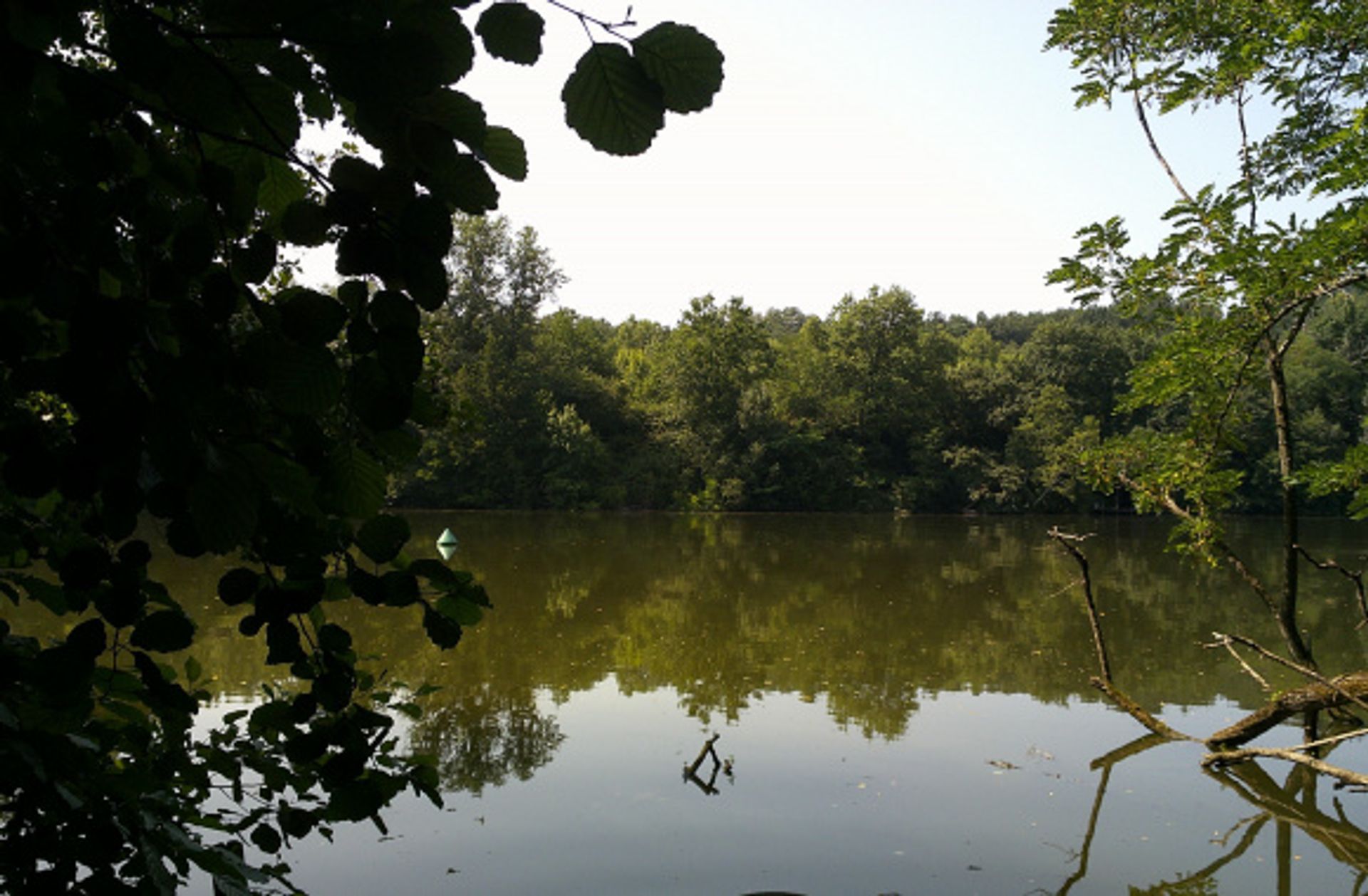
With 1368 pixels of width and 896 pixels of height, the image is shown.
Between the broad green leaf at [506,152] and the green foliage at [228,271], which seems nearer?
the green foliage at [228,271]

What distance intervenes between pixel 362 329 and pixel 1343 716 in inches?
351

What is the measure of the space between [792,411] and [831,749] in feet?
125

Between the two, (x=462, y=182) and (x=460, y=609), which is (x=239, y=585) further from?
(x=462, y=182)

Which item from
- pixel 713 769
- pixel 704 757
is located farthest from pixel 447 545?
pixel 713 769

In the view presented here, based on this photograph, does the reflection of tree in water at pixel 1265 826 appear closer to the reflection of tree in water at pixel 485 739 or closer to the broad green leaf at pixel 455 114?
the reflection of tree in water at pixel 485 739

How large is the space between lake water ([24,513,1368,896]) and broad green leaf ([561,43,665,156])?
588 centimetres

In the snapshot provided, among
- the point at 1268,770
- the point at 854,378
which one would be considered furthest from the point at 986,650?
the point at 854,378

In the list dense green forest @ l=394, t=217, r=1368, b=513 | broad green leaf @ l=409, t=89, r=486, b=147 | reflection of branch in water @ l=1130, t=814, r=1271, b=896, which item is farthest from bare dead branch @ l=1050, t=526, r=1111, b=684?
dense green forest @ l=394, t=217, r=1368, b=513

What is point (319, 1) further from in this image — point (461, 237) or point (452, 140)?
point (461, 237)

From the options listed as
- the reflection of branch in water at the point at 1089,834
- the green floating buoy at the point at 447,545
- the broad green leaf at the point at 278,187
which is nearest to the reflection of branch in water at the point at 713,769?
the reflection of branch in water at the point at 1089,834

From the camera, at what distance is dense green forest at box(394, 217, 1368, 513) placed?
40.5m

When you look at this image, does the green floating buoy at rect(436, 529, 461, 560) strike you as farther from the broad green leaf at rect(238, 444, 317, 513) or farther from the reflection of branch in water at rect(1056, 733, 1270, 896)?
the broad green leaf at rect(238, 444, 317, 513)

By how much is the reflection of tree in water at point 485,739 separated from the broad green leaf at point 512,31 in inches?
291

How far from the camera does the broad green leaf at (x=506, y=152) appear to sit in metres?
0.78
